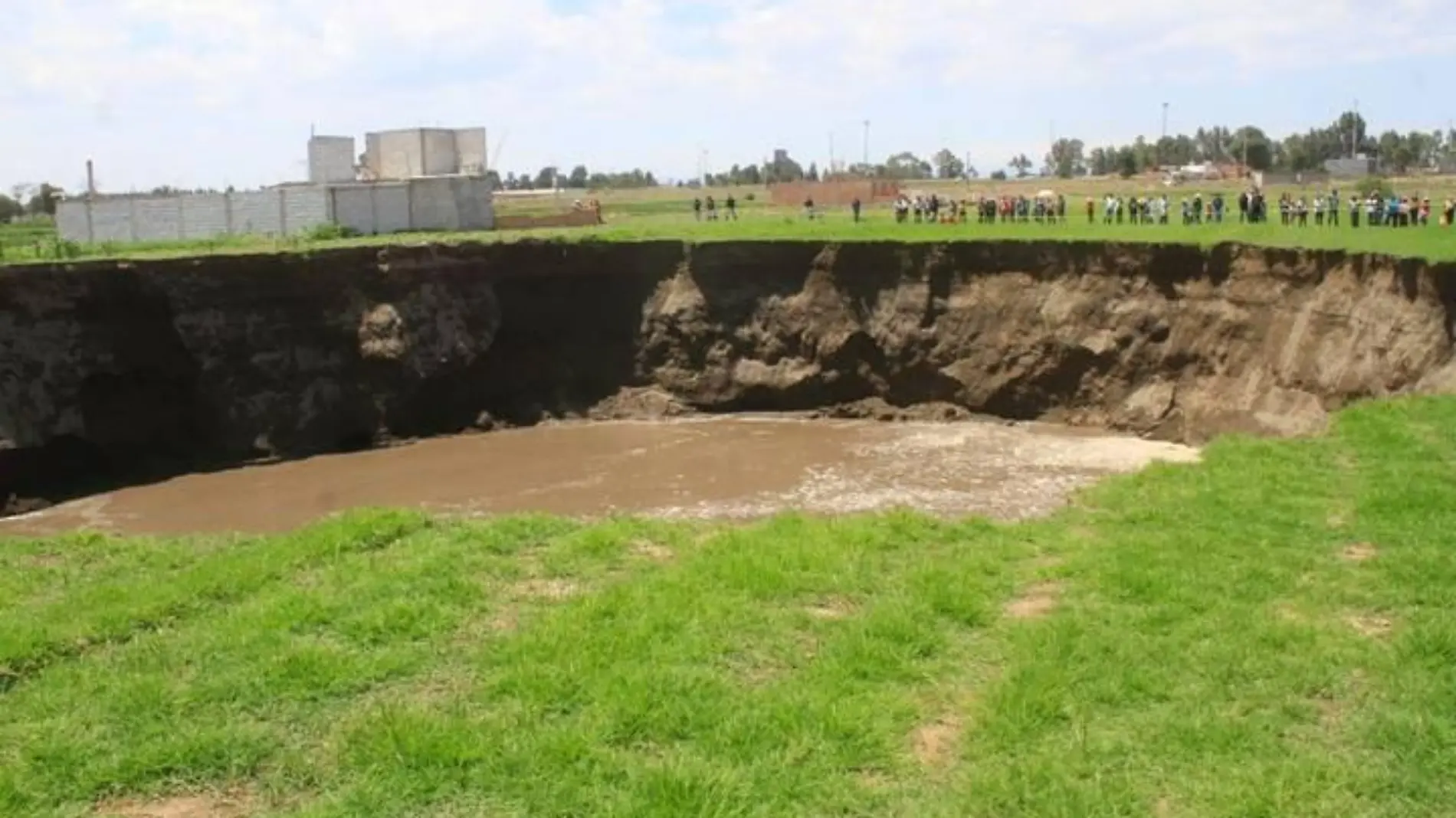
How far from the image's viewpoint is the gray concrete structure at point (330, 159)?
43.6 meters

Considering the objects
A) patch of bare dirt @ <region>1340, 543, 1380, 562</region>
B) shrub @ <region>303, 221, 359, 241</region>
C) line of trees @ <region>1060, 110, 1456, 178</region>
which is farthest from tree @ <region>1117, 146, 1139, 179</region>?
patch of bare dirt @ <region>1340, 543, 1380, 562</region>

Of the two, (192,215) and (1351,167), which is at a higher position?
(1351,167)

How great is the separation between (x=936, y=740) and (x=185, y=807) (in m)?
3.39

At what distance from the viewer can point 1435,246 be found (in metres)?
21.7

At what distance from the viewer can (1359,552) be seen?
9.47 metres

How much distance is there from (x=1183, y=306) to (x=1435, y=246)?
16.1 feet

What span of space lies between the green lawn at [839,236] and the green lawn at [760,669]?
49.9 feet

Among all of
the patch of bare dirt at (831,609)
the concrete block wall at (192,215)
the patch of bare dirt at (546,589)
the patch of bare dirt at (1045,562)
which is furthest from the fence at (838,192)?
the patch of bare dirt at (831,609)

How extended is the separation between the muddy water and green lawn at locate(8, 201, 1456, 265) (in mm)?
4328

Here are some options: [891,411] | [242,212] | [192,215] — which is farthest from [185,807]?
[192,215]

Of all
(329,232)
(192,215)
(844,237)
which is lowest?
(844,237)

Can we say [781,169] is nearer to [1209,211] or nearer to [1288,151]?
[1288,151]

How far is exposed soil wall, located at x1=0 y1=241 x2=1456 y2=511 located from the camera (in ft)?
77.0

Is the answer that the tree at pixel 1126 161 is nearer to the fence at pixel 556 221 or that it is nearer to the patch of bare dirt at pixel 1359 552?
the fence at pixel 556 221
